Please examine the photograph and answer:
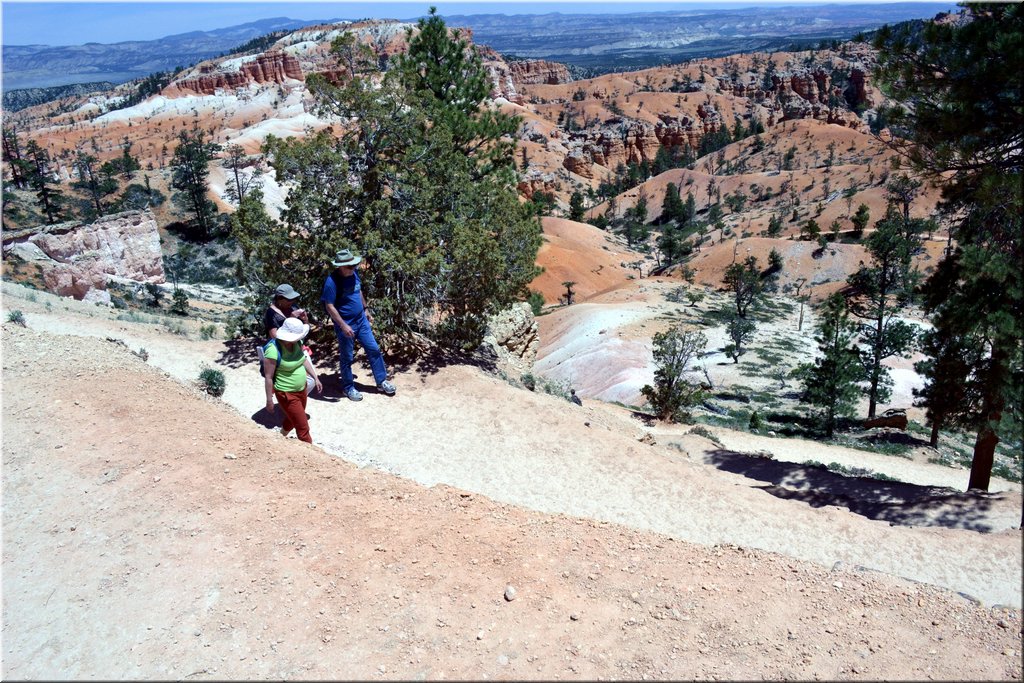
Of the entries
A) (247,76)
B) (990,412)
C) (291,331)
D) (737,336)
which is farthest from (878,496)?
(247,76)

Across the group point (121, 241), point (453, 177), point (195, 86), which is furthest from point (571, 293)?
point (195, 86)

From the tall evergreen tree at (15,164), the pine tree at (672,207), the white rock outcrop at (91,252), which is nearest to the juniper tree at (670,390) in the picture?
the white rock outcrop at (91,252)

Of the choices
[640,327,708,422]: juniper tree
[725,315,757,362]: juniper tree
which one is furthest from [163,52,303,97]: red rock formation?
[640,327,708,422]: juniper tree

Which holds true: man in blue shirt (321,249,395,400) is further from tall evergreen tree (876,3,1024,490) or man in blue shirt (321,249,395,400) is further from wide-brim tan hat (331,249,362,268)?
tall evergreen tree (876,3,1024,490)

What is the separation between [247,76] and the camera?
152 metres

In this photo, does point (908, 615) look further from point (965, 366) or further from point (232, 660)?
point (965, 366)

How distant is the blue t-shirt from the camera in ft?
34.0

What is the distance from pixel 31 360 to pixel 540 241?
1139cm

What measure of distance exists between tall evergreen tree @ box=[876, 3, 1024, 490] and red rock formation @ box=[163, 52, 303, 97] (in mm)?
161392

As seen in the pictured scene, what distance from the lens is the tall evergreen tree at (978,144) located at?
9.29 metres

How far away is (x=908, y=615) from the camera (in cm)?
566

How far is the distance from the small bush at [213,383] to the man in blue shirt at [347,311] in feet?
6.64

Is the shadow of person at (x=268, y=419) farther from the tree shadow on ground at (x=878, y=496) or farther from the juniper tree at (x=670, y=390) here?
the juniper tree at (x=670, y=390)

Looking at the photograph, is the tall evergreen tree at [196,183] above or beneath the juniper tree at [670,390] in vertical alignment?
above
